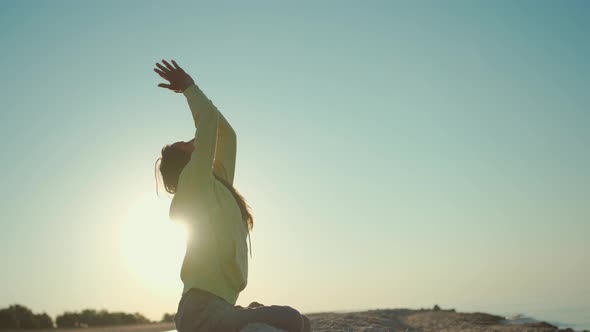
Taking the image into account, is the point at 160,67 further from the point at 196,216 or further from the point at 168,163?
the point at 196,216

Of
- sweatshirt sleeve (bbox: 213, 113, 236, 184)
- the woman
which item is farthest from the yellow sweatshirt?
sweatshirt sleeve (bbox: 213, 113, 236, 184)

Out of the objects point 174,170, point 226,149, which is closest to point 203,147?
point 174,170

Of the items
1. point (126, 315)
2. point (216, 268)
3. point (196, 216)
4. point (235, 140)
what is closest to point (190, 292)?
point (216, 268)

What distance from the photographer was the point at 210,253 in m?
4.30

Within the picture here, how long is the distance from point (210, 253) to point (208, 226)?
8.3 inches

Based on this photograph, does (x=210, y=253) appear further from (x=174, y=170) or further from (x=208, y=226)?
(x=174, y=170)

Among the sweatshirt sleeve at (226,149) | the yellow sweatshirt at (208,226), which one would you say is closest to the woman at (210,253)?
the yellow sweatshirt at (208,226)

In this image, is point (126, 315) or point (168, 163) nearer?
point (168, 163)

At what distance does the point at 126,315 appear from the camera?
3127 cm

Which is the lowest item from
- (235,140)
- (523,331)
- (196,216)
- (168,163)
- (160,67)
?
(523,331)

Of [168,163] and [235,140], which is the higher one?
[235,140]

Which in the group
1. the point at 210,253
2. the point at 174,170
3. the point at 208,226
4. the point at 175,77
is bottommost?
the point at 210,253

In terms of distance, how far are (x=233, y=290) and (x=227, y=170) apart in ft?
4.49

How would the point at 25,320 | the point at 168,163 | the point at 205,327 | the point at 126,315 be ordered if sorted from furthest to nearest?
the point at 126,315 → the point at 25,320 → the point at 168,163 → the point at 205,327
